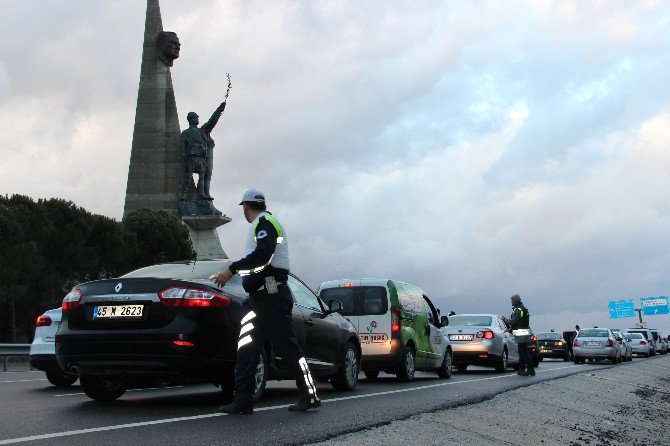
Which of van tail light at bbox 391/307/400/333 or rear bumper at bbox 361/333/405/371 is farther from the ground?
van tail light at bbox 391/307/400/333

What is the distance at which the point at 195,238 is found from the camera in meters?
64.1

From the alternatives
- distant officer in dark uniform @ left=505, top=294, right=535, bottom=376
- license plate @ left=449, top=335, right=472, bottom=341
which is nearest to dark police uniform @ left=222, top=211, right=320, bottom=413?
distant officer in dark uniform @ left=505, top=294, right=535, bottom=376

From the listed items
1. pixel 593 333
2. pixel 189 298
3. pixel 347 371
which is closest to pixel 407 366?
pixel 347 371

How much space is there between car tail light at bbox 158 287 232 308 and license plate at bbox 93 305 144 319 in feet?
0.90

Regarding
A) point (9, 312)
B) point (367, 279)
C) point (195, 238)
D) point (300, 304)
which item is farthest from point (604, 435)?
point (195, 238)

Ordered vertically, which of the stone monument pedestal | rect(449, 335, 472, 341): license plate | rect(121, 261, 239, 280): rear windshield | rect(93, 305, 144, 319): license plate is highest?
the stone monument pedestal

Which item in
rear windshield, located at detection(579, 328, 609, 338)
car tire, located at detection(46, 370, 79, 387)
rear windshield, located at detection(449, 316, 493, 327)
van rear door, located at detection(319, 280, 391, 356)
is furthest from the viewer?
rear windshield, located at detection(579, 328, 609, 338)

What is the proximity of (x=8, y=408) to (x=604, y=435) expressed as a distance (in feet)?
20.9

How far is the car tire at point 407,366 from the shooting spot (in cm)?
1623

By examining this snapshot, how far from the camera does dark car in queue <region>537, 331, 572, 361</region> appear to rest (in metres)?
41.8

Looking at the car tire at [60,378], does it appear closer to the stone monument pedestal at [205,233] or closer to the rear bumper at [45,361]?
the rear bumper at [45,361]

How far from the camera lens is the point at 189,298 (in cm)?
929

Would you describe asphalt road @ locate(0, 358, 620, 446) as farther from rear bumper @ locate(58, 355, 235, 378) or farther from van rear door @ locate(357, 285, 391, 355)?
van rear door @ locate(357, 285, 391, 355)

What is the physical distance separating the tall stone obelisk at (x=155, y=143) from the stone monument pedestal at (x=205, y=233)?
70 mm
